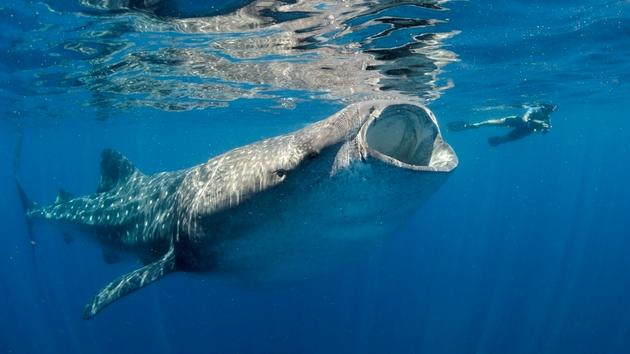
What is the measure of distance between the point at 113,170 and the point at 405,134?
24.1ft

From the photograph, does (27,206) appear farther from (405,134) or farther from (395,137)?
(405,134)

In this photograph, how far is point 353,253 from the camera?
216 inches

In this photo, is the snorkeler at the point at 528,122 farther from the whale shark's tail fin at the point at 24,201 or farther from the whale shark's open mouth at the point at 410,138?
the whale shark's tail fin at the point at 24,201

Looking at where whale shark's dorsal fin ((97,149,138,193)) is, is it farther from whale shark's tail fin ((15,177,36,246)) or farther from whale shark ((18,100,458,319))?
whale shark's tail fin ((15,177,36,246))

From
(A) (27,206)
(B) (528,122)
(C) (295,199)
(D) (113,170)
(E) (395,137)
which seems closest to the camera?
(C) (295,199)

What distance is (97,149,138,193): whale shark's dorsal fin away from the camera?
9.38 meters

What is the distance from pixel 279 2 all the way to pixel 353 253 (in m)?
5.25

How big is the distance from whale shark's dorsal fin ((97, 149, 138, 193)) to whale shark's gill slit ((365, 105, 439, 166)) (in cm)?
638

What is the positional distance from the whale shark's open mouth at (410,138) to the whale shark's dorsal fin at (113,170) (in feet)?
20.9

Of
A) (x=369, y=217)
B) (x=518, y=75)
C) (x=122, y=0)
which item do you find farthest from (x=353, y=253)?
(x=518, y=75)

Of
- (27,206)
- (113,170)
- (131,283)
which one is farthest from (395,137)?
(27,206)

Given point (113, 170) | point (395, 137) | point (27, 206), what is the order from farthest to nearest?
point (27, 206)
point (113, 170)
point (395, 137)

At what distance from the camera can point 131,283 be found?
238 inches

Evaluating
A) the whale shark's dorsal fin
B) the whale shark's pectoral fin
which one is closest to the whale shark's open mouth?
the whale shark's pectoral fin
